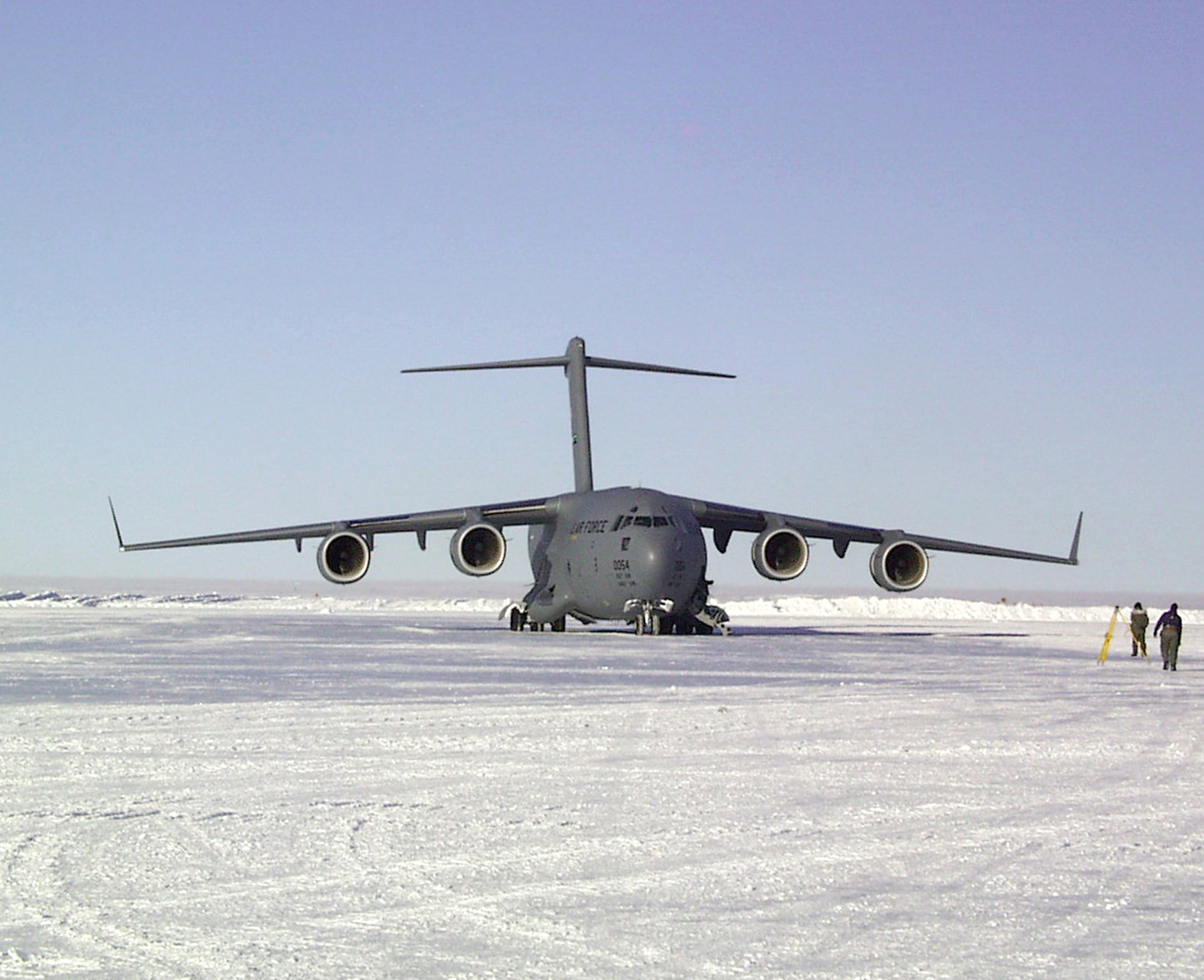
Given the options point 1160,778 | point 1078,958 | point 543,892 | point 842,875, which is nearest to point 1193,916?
point 1078,958

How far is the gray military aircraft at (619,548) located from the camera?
94.5 feet

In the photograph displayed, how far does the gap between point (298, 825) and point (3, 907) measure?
73.6 inches

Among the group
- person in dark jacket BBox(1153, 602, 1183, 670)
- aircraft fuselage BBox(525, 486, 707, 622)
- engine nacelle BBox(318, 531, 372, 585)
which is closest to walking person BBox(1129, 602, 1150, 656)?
person in dark jacket BBox(1153, 602, 1183, 670)

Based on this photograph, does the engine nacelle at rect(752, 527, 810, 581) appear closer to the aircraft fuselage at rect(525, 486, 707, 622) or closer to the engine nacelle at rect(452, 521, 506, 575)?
the aircraft fuselage at rect(525, 486, 707, 622)

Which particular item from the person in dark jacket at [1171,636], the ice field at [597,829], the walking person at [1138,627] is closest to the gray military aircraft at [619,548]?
the walking person at [1138,627]

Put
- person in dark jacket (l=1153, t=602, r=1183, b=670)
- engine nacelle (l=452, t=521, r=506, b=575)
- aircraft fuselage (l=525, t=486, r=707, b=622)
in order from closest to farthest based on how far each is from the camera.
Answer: person in dark jacket (l=1153, t=602, r=1183, b=670), aircraft fuselage (l=525, t=486, r=707, b=622), engine nacelle (l=452, t=521, r=506, b=575)

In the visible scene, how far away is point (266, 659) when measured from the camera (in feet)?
67.3

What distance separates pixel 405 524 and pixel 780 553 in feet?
27.1

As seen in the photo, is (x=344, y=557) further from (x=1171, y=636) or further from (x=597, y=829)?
(x=597, y=829)

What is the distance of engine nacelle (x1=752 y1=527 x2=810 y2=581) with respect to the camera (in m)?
30.9

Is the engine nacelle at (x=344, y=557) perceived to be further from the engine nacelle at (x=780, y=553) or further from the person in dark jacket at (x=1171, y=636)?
the person in dark jacket at (x=1171, y=636)

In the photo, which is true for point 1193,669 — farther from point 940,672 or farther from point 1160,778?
point 1160,778

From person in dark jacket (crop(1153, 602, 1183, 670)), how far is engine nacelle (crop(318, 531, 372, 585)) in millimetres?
16159

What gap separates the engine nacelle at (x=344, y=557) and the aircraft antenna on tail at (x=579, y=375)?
5898 millimetres
